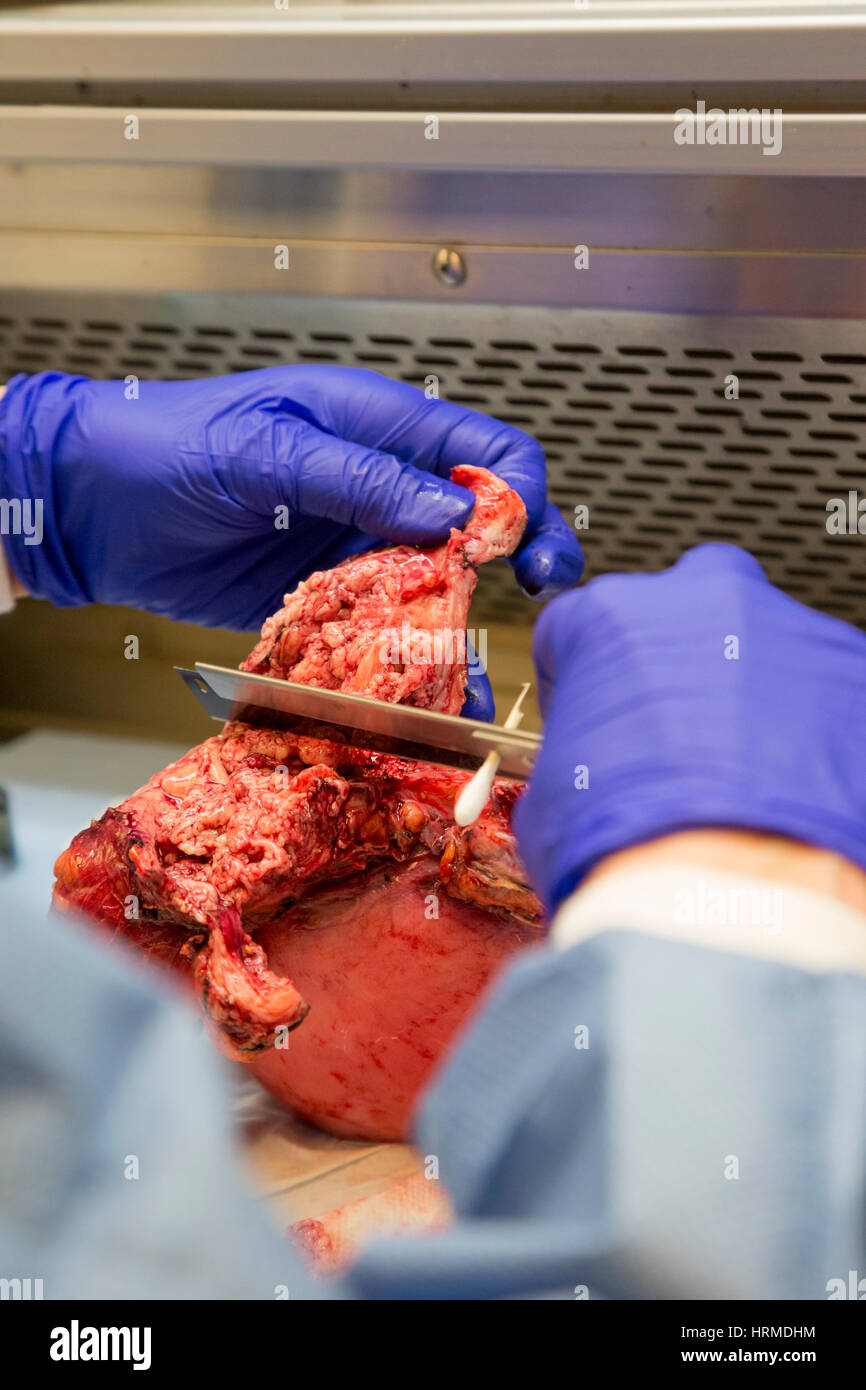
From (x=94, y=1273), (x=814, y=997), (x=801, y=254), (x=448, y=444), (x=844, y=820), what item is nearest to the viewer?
(x=94, y=1273)

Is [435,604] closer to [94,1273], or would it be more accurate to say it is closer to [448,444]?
[448,444]

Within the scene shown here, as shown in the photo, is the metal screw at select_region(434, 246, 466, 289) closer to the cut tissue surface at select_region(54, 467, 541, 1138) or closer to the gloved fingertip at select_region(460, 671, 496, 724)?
the cut tissue surface at select_region(54, 467, 541, 1138)

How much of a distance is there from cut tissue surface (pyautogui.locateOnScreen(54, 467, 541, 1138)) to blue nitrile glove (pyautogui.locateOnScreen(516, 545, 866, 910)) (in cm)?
41

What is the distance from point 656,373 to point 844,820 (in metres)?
1.25

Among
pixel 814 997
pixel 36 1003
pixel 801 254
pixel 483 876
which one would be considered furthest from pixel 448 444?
pixel 36 1003

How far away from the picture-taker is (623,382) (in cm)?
203

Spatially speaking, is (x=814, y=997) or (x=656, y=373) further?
(x=656, y=373)

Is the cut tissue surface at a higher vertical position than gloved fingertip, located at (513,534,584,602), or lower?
lower

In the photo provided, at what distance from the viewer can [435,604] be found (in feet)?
5.57

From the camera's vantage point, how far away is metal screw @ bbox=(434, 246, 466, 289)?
1972mm

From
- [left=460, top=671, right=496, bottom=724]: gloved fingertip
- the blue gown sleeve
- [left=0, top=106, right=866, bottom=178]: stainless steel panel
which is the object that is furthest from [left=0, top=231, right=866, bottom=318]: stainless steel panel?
the blue gown sleeve

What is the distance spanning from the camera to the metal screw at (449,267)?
1.97 meters

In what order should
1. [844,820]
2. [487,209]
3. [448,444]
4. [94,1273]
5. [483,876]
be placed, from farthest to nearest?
[448,444] → [487,209] → [483,876] → [844,820] → [94,1273]

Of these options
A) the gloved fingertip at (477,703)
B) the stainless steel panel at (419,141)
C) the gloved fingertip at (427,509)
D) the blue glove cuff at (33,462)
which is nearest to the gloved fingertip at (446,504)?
the gloved fingertip at (427,509)
